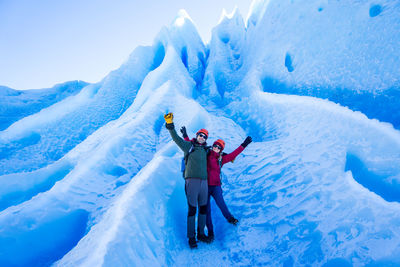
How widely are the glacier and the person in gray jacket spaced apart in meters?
0.24

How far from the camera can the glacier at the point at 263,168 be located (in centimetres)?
191

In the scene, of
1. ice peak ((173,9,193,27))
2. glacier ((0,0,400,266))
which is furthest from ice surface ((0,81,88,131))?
ice peak ((173,9,193,27))

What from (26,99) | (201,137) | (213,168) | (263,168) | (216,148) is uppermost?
(26,99)

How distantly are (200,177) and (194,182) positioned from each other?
0.25 ft

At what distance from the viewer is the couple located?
2018mm

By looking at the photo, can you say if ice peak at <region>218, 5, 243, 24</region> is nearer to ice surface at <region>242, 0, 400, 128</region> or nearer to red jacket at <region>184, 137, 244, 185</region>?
ice surface at <region>242, 0, 400, 128</region>

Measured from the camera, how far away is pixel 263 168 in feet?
9.68

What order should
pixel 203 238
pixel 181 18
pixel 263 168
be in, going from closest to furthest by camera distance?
pixel 203 238 → pixel 263 168 → pixel 181 18

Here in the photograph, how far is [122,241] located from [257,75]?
511cm

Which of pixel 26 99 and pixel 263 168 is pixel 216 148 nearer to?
pixel 263 168

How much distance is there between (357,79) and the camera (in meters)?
3.75

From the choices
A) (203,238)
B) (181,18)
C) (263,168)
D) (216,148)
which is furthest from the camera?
(181,18)

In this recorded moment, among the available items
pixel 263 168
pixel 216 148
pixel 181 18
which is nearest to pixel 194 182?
pixel 216 148

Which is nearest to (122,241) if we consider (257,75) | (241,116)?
(241,116)
